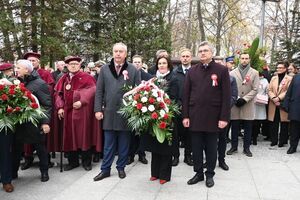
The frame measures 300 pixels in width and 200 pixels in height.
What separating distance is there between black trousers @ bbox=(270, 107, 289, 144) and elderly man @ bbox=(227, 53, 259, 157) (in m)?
1.46

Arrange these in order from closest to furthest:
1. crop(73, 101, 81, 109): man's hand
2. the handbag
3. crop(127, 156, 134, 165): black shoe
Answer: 1. crop(73, 101, 81, 109): man's hand
2. crop(127, 156, 134, 165): black shoe
3. the handbag

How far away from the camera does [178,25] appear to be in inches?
1622

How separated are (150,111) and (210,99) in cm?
91

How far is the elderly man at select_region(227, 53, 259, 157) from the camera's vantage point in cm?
757

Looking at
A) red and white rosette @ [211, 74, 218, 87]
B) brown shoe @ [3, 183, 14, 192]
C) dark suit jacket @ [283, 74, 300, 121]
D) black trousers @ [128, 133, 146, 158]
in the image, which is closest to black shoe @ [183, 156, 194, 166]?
black trousers @ [128, 133, 146, 158]

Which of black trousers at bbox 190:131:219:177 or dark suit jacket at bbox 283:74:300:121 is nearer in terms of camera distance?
black trousers at bbox 190:131:219:177

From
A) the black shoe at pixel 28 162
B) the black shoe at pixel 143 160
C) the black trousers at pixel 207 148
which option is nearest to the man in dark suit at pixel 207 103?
the black trousers at pixel 207 148

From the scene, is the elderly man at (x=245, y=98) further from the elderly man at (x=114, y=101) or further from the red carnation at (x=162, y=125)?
the red carnation at (x=162, y=125)

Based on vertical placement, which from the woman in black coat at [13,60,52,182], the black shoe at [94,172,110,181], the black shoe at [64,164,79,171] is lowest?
the black shoe at [64,164,79,171]

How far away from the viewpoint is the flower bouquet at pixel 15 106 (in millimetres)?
5000

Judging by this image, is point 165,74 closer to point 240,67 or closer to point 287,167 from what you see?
point 240,67

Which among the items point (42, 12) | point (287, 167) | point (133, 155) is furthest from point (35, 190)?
point (42, 12)

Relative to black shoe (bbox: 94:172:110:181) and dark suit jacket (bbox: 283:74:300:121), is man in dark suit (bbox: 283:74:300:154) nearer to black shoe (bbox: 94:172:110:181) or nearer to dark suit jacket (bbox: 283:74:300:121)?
dark suit jacket (bbox: 283:74:300:121)

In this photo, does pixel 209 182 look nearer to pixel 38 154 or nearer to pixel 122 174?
pixel 122 174
